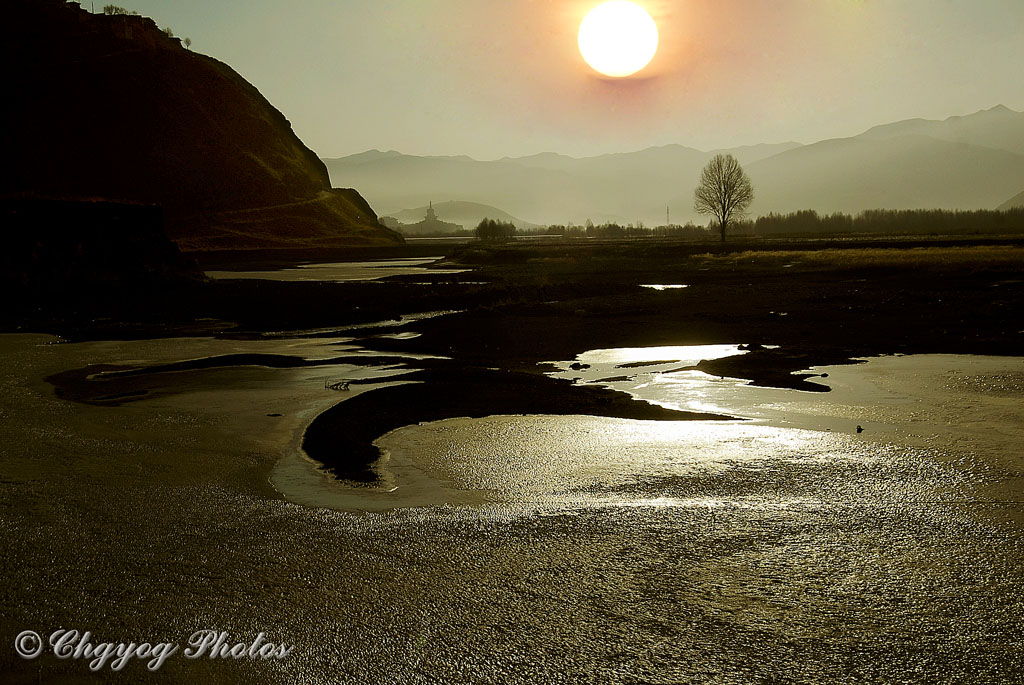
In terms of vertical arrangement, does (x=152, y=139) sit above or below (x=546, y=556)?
above

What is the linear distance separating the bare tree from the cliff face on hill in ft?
175

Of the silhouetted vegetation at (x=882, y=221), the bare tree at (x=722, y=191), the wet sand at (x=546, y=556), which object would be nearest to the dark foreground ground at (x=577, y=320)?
the wet sand at (x=546, y=556)

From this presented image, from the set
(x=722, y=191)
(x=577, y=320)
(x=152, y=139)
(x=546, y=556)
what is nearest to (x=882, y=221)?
(x=722, y=191)

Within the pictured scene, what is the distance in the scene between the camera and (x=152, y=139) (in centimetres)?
12875

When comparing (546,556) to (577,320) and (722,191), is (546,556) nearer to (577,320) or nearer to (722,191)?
(577,320)

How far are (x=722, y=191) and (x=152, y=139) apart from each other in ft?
295

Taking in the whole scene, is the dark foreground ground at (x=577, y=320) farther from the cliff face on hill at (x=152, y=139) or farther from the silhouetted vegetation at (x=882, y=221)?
the silhouetted vegetation at (x=882, y=221)

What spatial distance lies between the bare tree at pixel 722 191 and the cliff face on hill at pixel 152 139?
53.4m

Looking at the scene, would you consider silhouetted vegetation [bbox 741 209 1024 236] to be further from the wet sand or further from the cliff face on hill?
the wet sand

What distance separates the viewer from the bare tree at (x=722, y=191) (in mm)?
118562

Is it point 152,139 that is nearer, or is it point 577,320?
point 577,320

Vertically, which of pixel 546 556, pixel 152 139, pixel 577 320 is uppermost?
pixel 152 139

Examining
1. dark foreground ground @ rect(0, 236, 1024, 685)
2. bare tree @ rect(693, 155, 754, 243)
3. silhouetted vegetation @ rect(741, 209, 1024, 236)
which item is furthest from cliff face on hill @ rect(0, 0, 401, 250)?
dark foreground ground @ rect(0, 236, 1024, 685)

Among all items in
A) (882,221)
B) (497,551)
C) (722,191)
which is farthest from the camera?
(882,221)
